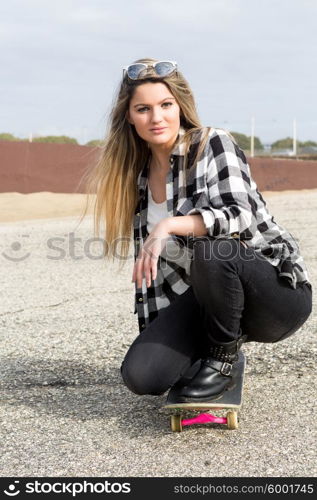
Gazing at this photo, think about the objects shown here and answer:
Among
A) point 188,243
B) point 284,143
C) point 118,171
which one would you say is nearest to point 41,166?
point 118,171

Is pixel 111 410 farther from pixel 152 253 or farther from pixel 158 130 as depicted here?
pixel 158 130

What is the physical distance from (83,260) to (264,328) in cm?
492

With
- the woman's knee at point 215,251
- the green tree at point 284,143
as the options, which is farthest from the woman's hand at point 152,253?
the green tree at point 284,143

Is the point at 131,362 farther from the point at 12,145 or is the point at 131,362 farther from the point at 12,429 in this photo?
the point at 12,145

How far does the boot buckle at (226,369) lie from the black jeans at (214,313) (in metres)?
0.09

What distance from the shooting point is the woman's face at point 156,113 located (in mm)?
2701

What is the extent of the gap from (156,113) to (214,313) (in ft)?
2.45

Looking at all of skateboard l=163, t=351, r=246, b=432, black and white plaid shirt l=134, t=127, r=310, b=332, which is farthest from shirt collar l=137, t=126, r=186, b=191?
skateboard l=163, t=351, r=246, b=432

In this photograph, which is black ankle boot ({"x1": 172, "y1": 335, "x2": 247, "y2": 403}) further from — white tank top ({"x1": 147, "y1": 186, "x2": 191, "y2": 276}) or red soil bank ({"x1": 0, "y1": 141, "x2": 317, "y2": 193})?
red soil bank ({"x1": 0, "y1": 141, "x2": 317, "y2": 193})

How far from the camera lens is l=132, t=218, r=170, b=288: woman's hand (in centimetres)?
249

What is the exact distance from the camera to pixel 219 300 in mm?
2465

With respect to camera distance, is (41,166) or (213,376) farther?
(41,166)

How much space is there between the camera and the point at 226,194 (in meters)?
2.55
